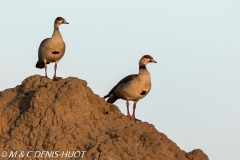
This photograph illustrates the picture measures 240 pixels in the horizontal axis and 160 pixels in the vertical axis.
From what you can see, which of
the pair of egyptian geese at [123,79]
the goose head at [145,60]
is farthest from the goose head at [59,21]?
the goose head at [145,60]

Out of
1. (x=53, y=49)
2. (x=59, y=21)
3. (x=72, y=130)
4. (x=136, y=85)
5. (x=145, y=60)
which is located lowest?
(x=72, y=130)

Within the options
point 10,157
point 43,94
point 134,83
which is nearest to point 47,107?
point 43,94

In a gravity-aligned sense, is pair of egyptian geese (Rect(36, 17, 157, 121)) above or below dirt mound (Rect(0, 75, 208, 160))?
above

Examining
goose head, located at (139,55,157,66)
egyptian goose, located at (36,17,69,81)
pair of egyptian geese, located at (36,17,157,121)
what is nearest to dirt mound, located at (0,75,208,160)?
pair of egyptian geese, located at (36,17,157,121)

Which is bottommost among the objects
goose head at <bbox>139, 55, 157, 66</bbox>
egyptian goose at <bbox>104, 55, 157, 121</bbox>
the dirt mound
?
the dirt mound

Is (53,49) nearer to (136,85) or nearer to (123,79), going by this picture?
(123,79)

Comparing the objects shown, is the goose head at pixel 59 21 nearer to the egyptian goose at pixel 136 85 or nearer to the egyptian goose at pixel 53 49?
the egyptian goose at pixel 53 49

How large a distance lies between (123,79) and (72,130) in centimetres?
403

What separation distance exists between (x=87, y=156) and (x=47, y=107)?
1687mm

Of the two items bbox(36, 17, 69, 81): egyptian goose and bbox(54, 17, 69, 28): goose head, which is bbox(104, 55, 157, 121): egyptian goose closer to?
bbox(36, 17, 69, 81): egyptian goose

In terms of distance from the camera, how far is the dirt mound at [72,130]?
16109 millimetres

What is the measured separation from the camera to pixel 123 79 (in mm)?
20312

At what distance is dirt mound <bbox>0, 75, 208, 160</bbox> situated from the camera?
52.9 feet

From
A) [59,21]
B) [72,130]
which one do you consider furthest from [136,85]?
[59,21]
